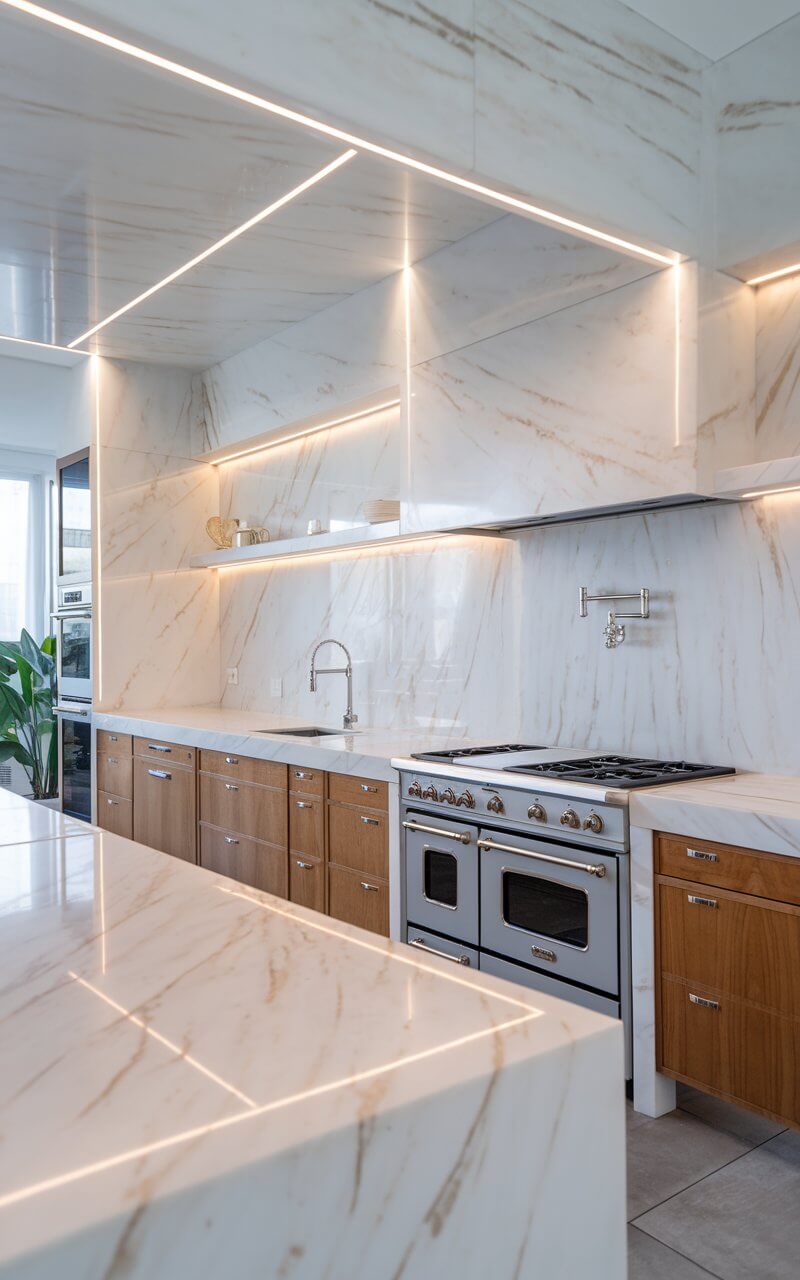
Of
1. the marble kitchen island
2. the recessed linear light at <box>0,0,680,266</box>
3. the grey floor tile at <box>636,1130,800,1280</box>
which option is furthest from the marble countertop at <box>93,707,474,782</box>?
the marble kitchen island

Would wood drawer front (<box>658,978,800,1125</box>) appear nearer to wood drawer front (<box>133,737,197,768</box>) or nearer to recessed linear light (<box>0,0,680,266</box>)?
recessed linear light (<box>0,0,680,266</box>)

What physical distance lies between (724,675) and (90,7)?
8.13ft

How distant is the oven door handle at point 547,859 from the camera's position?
282 cm

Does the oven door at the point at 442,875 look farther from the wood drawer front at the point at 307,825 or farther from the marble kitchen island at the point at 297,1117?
the marble kitchen island at the point at 297,1117

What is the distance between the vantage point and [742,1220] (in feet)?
7.32

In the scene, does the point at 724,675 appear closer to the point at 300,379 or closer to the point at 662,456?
the point at 662,456

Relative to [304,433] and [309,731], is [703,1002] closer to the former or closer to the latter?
[309,731]

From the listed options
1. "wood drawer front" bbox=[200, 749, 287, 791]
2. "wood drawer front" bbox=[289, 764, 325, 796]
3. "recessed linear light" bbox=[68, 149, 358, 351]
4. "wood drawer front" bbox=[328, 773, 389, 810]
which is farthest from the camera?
"wood drawer front" bbox=[200, 749, 287, 791]

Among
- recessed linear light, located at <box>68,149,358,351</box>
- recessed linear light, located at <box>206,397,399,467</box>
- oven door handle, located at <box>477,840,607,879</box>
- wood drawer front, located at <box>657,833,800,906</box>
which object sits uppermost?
recessed linear light, located at <box>68,149,358,351</box>

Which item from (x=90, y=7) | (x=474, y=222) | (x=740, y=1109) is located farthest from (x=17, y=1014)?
(x=474, y=222)

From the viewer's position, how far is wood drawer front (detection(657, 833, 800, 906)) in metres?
2.40

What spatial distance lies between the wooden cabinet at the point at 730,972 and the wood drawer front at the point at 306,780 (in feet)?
5.27

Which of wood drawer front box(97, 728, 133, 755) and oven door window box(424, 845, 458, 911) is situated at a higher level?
wood drawer front box(97, 728, 133, 755)

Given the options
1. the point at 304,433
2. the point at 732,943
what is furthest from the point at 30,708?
the point at 732,943
